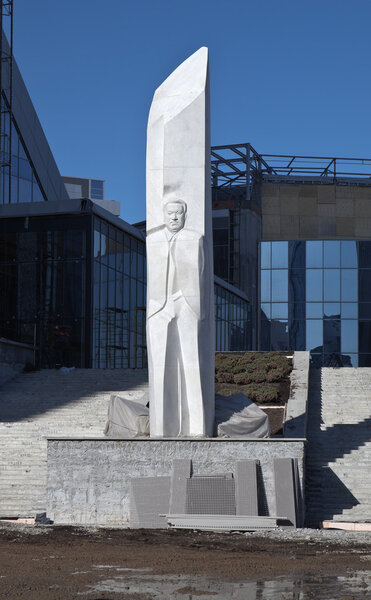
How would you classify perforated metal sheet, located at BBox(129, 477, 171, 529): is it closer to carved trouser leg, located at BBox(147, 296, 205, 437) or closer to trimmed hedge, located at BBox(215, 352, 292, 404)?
carved trouser leg, located at BBox(147, 296, 205, 437)

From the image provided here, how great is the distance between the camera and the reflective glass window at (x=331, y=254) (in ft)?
191

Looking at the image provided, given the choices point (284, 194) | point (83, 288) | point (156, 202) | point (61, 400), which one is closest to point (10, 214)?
point (83, 288)

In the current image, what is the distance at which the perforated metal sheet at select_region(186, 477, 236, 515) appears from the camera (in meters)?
17.1

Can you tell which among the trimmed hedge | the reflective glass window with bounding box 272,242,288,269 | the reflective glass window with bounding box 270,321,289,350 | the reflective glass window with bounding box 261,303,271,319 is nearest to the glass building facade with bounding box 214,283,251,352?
the reflective glass window with bounding box 261,303,271,319

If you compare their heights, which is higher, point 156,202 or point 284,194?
point 284,194

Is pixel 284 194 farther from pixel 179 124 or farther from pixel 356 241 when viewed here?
pixel 179 124

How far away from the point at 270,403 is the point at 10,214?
54.0 ft

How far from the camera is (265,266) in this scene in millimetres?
59750

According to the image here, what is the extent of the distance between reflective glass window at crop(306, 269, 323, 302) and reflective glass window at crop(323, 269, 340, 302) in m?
0.31

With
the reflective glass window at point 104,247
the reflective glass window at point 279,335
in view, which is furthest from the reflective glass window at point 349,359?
the reflective glass window at point 104,247

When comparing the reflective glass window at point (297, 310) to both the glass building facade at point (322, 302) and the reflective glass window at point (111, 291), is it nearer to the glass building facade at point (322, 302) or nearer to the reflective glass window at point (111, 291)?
the glass building facade at point (322, 302)

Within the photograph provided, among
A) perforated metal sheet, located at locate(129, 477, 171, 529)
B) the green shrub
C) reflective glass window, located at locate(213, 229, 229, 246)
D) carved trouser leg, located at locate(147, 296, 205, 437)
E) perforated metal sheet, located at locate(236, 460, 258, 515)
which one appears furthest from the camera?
reflective glass window, located at locate(213, 229, 229, 246)

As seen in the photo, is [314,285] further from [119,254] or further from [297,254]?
[119,254]

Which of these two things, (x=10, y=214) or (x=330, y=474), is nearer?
(x=330, y=474)
